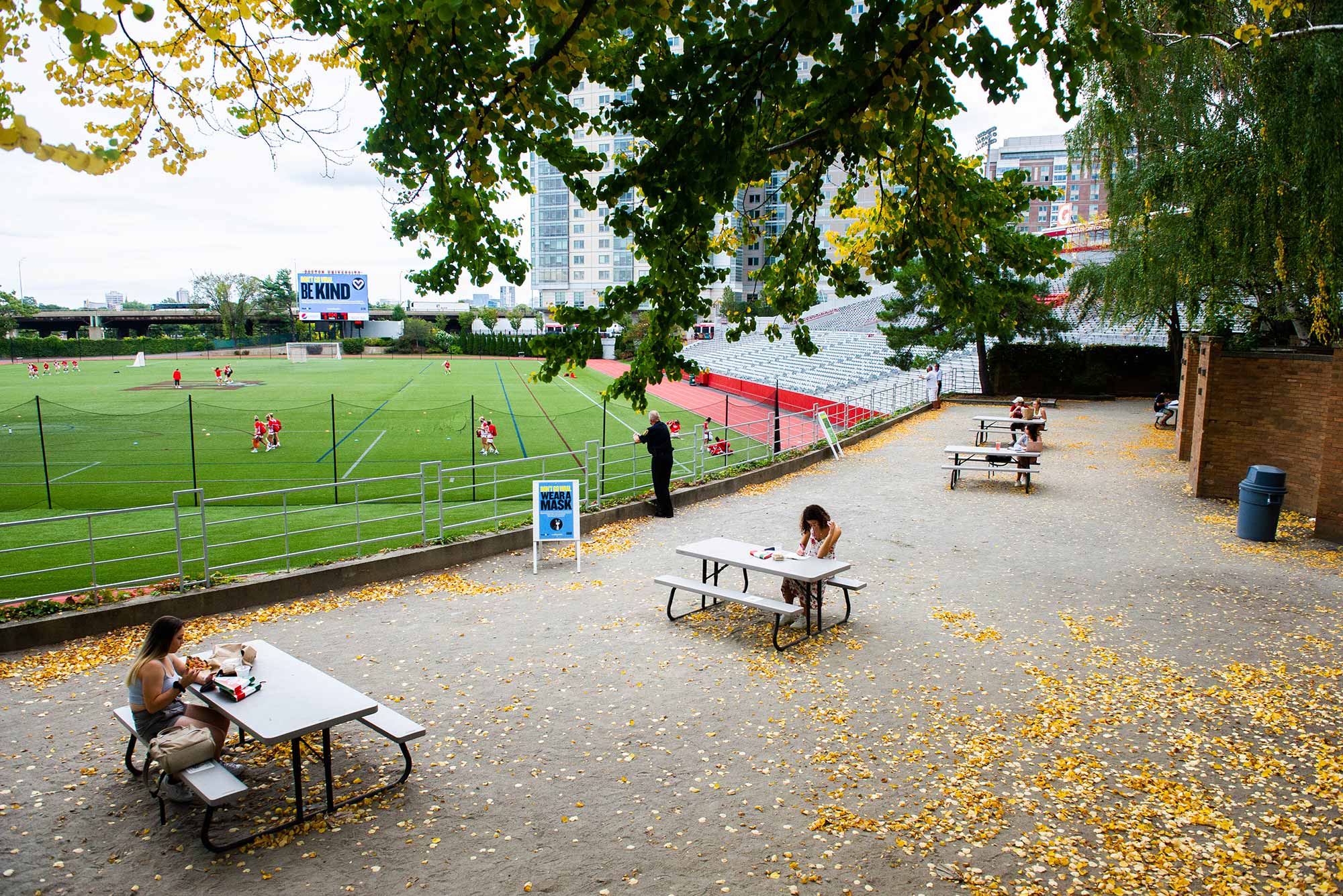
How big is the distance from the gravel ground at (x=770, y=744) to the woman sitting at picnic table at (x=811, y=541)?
1.55 ft

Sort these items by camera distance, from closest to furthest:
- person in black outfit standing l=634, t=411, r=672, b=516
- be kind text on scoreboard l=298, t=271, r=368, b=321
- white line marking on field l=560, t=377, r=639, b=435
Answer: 1. person in black outfit standing l=634, t=411, r=672, b=516
2. white line marking on field l=560, t=377, r=639, b=435
3. be kind text on scoreboard l=298, t=271, r=368, b=321

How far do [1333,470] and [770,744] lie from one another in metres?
11.4

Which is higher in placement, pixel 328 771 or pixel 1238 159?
pixel 1238 159

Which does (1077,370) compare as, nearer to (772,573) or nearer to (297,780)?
(772,573)

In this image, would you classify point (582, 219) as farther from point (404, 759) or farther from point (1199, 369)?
point (404, 759)

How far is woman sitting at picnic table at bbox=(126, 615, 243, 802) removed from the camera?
18.2 ft

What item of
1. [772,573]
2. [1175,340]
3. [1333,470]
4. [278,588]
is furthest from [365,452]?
[1175,340]

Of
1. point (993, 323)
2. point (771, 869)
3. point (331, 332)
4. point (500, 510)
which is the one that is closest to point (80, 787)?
point (771, 869)

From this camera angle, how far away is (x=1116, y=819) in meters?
5.42

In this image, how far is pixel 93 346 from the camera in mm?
83875

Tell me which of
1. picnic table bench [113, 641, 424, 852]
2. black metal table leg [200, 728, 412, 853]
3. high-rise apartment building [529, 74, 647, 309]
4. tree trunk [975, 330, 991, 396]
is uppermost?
high-rise apartment building [529, 74, 647, 309]

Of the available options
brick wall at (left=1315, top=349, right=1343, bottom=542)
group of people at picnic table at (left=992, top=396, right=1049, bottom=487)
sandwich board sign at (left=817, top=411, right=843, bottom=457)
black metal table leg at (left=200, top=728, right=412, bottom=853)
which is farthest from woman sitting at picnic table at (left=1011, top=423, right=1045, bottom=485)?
black metal table leg at (left=200, top=728, right=412, bottom=853)

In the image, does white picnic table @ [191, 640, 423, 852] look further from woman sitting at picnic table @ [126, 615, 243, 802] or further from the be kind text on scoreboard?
the be kind text on scoreboard

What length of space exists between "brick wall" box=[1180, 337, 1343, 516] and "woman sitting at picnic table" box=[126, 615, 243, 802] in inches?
646
